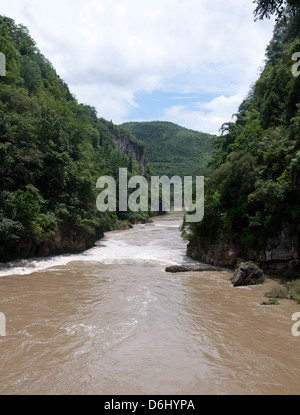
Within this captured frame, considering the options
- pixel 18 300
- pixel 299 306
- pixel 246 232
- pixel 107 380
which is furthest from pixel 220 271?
pixel 107 380

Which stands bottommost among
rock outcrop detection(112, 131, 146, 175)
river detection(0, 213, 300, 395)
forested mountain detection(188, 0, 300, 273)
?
river detection(0, 213, 300, 395)

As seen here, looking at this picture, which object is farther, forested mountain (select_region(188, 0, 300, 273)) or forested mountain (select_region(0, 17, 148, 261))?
forested mountain (select_region(0, 17, 148, 261))

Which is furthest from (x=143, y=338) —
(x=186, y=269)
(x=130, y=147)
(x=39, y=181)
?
(x=130, y=147)

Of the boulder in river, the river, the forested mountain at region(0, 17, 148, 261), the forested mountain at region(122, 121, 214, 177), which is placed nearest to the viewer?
the river

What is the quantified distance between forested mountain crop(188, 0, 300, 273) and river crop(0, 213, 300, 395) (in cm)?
254

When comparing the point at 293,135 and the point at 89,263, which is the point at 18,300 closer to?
the point at 89,263

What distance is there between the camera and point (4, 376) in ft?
18.7

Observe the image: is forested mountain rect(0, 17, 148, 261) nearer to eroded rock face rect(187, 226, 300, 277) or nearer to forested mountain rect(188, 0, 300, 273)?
forested mountain rect(188, 0, 300, 273)

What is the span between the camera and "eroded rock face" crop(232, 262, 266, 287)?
43.2ft

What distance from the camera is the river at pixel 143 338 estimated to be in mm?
5605

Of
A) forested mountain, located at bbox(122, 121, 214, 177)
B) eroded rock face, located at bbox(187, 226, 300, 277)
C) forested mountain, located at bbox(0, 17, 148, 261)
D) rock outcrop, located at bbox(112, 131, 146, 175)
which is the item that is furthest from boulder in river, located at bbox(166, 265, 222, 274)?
forested mountain, located at bbox(122, 121, 214, 177)

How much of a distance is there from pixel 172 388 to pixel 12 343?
426cm

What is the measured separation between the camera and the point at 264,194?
46.4 ft

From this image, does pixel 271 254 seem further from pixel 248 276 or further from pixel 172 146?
pixel 172 146
